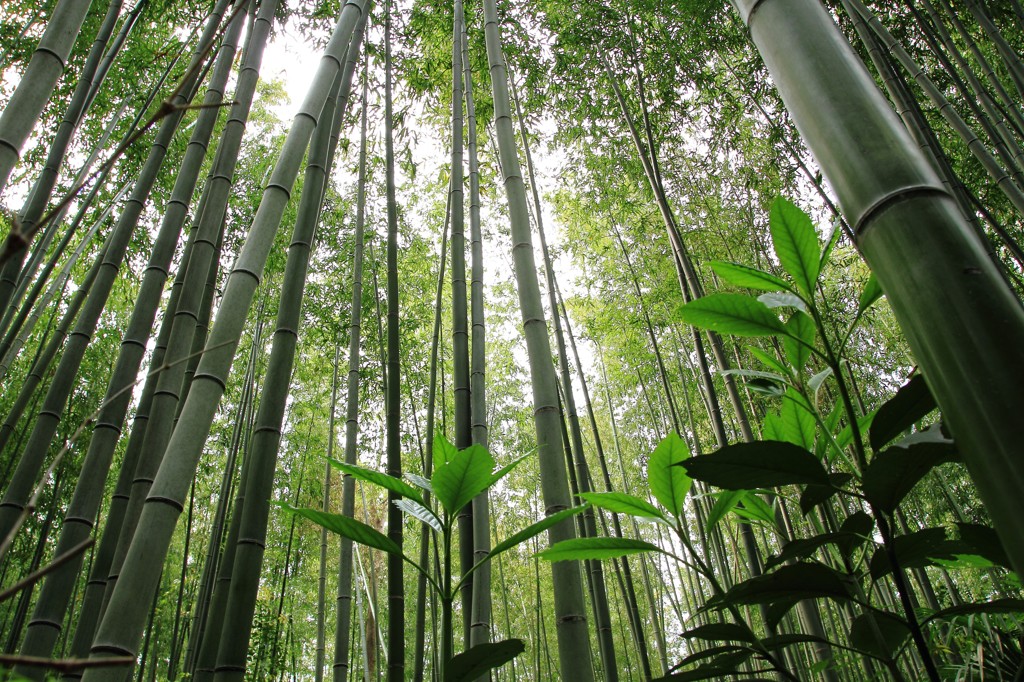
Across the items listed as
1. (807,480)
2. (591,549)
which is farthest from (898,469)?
(591,549)

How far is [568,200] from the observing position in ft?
17.9

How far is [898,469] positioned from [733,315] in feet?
0.91

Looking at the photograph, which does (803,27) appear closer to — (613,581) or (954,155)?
(954,155)

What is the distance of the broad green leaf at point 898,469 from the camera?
57cm

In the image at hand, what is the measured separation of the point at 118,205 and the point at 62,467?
70.6 inches

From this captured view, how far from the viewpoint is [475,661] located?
92 centimetres

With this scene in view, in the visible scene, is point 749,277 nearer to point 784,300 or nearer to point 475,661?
point 784,300

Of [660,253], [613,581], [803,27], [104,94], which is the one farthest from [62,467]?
[613,581]

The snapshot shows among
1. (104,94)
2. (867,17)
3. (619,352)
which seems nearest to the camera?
(867,17)

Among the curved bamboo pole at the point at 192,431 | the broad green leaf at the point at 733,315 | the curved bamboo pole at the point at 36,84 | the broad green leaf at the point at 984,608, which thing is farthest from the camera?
the curved bamboo pole at the point at 36,84

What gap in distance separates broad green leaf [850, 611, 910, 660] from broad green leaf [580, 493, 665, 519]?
0.85 feet

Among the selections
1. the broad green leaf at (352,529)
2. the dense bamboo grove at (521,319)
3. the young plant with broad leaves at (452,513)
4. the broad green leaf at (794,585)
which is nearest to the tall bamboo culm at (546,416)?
the dense bamboo grove at (521,319)

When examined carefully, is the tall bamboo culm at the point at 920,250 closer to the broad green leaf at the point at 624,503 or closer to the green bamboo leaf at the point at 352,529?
the broad green leaf at the point at 624,503

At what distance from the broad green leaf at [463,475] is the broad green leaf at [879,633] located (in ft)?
1.65
